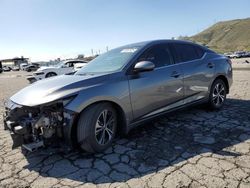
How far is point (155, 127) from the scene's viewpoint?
4613 millimetres

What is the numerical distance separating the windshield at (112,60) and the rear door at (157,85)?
232mm

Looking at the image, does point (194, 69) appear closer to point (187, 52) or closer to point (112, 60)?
point (187, 52)

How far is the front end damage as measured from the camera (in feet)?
10.5

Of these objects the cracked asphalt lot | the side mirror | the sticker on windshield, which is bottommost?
the cracked asphalt lot

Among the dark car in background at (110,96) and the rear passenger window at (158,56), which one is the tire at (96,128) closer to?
the dark car in background at (110,96)

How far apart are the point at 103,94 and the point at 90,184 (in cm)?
122

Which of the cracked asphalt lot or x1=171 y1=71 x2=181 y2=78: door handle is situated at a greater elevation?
x1=171 y1=71 x2=181 y2=78: door handle

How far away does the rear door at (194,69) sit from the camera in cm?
479

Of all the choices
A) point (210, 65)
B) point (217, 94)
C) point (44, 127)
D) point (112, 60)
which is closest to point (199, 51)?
point (210, 65)

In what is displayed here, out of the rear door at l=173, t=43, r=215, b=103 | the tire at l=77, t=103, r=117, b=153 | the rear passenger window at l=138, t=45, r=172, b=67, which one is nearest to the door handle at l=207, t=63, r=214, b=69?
the rear door at l=173, t=43, r=215, b=103

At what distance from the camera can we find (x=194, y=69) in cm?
494

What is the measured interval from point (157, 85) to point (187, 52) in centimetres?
135

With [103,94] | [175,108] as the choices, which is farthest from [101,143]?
[175,108]

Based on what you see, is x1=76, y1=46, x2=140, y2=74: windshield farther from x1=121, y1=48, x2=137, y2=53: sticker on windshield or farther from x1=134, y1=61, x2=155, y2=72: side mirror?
x1=134, y1=61, x2=155, y2=72: side mirror
